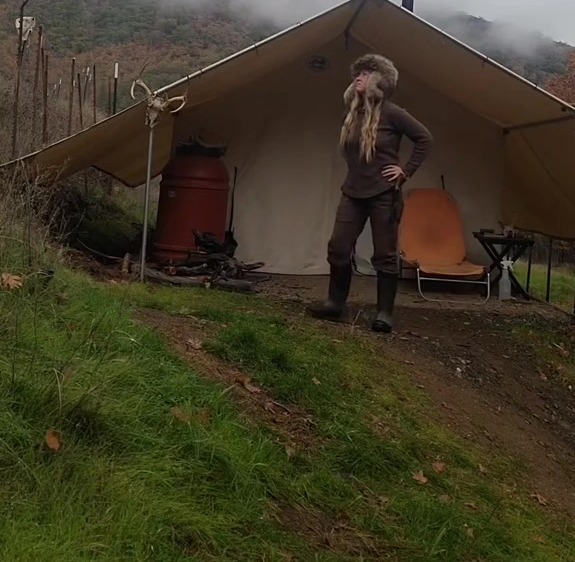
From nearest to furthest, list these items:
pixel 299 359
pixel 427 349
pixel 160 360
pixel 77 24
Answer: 1. pixel 160 360
2. pixel 299 359
3. pixel 427 349
4. pixel 77 24

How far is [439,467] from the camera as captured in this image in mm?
3738

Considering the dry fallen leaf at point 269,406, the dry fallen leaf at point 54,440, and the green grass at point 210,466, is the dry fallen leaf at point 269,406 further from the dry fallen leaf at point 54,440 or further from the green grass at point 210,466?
the dry fallen leaf at point 54,440

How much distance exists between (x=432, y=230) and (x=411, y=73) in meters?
1.59

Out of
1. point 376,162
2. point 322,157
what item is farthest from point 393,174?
point 322,157

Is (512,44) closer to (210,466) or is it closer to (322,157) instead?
(322,157)

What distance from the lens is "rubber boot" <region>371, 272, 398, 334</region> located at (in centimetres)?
574

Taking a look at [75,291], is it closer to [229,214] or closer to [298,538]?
[298,538]

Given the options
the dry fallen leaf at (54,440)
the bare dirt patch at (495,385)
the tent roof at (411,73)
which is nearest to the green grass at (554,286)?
the tent roof at (411,73)

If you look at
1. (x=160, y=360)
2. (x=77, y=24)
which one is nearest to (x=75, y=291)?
(x=160, y=360)

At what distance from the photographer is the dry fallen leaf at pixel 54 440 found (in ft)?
9.05

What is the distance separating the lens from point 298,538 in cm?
284

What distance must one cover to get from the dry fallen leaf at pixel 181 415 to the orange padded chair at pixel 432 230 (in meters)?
5.44

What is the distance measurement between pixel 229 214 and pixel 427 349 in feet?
13.3

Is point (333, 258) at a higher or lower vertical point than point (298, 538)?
higher
